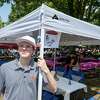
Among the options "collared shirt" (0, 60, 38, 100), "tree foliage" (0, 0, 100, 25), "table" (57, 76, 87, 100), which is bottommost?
"table" (57, 76, 87, 100)

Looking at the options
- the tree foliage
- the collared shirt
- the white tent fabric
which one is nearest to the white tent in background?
the white tent fabric

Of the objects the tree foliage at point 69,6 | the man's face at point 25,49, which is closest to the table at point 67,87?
the man's face at point 25,49

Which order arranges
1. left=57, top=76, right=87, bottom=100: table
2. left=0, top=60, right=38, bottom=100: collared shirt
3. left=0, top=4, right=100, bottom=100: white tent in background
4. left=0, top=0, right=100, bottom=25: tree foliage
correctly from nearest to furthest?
left=0, top=60, right=38, bottom=100: collared shirt → left=0, top=4, right=100, bottom=100: white tent in background → left=57, top=76, right=87, bottom=100: table → left=0, top=0, right=100, bottom=25: tree foliage

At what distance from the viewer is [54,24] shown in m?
5.53

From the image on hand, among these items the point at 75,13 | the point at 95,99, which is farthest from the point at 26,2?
the point at 95,99

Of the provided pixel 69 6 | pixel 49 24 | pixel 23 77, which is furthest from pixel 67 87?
pixel 69 6

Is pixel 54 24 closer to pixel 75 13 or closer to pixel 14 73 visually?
pixel 14 73

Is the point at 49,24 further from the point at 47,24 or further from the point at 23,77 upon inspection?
the point at 23,77

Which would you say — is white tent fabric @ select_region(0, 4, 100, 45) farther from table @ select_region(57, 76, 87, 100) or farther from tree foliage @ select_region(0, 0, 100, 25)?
tree foliage @ select_region(0, 0, 100, 25)

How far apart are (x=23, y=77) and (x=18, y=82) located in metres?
0.08

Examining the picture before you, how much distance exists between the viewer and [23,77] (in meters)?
3.57

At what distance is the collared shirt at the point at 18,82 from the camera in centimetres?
354

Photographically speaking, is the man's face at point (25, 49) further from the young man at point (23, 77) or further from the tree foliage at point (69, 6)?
the tree foliage at point (69, 6)

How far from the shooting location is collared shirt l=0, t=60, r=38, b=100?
3.54m
